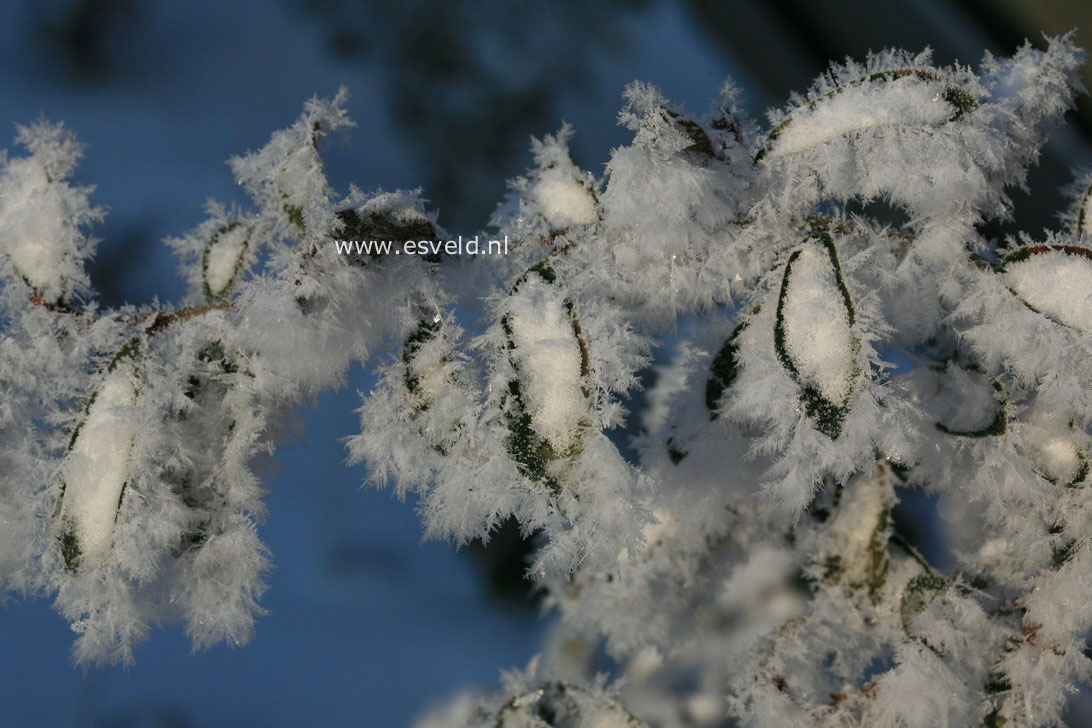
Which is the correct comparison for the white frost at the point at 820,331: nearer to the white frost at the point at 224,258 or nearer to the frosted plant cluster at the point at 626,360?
the frosted plant cluster at the point at 626,360

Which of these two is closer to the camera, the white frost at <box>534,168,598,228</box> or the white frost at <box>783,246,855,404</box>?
the white frost at <box>783,246,855,404</box>

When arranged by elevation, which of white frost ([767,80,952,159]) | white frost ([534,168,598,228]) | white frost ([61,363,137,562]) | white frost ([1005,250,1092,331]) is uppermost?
white frost ([534,168,598,228])

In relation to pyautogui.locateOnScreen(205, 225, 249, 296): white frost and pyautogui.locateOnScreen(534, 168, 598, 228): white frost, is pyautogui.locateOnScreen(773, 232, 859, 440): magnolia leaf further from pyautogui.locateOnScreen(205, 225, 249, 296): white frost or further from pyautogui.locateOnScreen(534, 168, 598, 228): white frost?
pyautogui.locateOnScreen(205, 225, 249, 296): white frost

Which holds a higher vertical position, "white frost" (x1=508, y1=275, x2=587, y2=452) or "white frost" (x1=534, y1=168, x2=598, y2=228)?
"white frost" (x1=534, y1=168, x2=598, y2=228)

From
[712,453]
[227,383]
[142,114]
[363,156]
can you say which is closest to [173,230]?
[142,114]

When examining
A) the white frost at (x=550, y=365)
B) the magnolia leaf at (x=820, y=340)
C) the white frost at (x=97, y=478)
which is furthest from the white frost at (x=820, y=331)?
the white frost at (x=97, y=478)

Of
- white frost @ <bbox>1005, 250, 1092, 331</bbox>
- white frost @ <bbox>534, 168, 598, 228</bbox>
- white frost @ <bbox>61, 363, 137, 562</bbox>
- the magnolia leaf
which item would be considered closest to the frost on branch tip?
white frost @ <bbox>61, 363, 137, 562</bbox>

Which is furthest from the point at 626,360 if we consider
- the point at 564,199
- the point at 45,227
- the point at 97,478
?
the point at 45,227

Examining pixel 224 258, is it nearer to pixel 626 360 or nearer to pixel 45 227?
pixel 45 227
